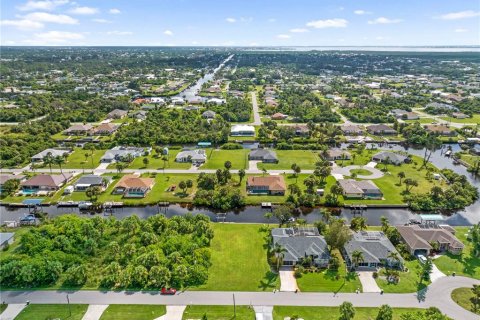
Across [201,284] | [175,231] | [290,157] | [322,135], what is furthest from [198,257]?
[322,135]

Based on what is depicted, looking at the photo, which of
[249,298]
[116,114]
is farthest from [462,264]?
[116,114]

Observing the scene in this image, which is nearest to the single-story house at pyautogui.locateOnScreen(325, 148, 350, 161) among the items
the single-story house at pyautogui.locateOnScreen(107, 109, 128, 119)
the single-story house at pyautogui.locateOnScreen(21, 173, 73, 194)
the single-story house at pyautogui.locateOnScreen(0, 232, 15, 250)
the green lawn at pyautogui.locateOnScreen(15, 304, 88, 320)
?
the single-story house at pyautogui.locateOnScreen(21, 173, 73, 194)

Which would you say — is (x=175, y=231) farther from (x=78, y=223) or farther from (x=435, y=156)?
(x=435, y=156)

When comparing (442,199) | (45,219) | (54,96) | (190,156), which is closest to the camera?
(45,219)

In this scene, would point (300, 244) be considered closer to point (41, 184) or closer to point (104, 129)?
point (41, 184)

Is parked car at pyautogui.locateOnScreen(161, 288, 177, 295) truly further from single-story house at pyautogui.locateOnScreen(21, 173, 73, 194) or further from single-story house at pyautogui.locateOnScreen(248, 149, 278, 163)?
single-story house at pyautogui.locateOnScreen(248, 149, 278, 163)
